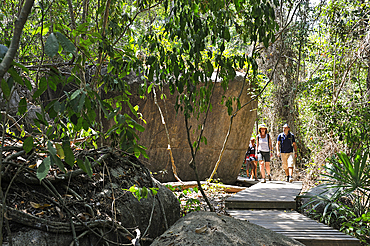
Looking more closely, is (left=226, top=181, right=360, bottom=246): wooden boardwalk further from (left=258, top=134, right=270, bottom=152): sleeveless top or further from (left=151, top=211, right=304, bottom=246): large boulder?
A: (left=258, top=134, right=270, bottom=152): sleeveless top

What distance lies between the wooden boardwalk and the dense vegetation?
721 millimetres

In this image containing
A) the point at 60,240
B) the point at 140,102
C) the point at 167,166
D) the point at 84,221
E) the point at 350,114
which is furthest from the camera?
the point at 167,166

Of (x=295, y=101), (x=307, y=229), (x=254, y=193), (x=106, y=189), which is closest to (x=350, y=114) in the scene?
(x=254, y=193)

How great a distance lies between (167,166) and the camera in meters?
8.51

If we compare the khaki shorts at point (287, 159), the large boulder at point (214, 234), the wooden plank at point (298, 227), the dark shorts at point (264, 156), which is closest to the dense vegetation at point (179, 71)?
the khaki shorts at point (287, 159)

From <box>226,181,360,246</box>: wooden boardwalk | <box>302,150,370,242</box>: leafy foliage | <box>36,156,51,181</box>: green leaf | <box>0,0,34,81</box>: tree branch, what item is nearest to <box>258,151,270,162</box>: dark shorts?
<box>226,181,360,246</box>: wooden boardwalk

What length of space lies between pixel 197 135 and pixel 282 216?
4.30 m

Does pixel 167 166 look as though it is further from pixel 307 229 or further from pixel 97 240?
pixel 97 240

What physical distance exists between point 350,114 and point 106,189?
20.2 ft

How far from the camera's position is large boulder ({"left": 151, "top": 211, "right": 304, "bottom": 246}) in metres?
2.48

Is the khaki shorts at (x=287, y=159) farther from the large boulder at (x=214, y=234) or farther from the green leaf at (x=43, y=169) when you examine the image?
the green leaf at (x=43, y=169)

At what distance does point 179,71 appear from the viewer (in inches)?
138

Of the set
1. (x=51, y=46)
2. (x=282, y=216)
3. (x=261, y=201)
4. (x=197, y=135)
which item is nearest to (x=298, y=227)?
(x=282, y=216)

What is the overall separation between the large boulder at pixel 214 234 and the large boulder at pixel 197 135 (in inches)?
192
